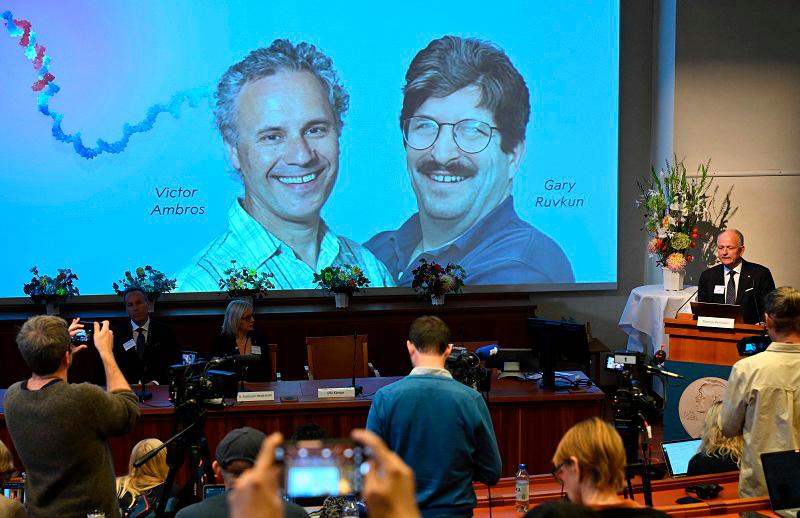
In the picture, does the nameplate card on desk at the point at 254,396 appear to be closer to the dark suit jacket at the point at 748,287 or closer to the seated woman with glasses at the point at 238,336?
the seated woman with glasses at the point at 238,336

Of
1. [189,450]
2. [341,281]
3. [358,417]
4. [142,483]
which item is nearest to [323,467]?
[189,450]

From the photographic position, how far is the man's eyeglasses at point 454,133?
306 inches

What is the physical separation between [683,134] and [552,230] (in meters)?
1.45

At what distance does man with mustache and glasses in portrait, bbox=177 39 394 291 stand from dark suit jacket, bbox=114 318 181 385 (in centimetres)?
162

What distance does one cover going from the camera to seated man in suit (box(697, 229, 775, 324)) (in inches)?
243

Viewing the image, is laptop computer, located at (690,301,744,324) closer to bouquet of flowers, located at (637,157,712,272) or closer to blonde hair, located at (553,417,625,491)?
bouquet of flowers, located at (637,157,712,272)

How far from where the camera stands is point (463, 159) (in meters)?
7.82

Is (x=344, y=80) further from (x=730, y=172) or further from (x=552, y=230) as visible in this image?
(x=730, y=172)

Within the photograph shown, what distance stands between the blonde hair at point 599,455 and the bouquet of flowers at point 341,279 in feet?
17.6

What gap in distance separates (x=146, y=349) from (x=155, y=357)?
3.3 inches

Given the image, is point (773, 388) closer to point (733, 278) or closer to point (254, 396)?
point (254, 396)

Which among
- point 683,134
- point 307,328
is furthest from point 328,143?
point 683,134

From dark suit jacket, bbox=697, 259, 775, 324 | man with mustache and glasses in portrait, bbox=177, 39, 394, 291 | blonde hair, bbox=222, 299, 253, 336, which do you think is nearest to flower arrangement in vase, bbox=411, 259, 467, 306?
man with mustache and glasses in portrait, bbox=177, 39, 394, 291

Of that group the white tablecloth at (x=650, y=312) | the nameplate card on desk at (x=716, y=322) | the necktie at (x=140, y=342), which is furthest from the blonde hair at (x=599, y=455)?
the white tablecloth at (x=650, y=312)
